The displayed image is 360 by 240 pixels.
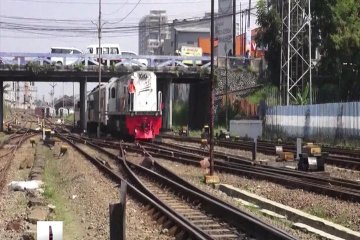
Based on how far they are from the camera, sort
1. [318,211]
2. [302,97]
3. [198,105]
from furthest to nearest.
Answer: [198,105] < [302,97] < [318,211]

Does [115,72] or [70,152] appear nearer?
[70,152]

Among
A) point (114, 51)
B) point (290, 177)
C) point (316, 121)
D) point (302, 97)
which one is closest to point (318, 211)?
point (290, 177)

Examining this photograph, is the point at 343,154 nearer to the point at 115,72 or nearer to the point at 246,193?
the point at 246,193

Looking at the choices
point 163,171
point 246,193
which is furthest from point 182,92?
point 246,193

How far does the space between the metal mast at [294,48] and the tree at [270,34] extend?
339 centimetres

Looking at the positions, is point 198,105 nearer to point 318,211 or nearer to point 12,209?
point 12,209

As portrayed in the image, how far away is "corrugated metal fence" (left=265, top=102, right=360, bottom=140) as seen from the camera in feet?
102

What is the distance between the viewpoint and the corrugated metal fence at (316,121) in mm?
31094

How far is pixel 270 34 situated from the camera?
4934cm

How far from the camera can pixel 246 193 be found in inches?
535

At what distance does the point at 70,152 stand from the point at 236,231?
19989mm

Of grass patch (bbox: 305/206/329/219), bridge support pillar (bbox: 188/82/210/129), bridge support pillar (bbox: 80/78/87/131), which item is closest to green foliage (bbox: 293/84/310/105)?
bridge support pillar (bbox: 188/82/210/129)

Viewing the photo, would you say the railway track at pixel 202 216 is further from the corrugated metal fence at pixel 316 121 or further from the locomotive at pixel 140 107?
the locomotive at pixel 140 107

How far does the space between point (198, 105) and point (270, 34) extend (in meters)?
9.78
